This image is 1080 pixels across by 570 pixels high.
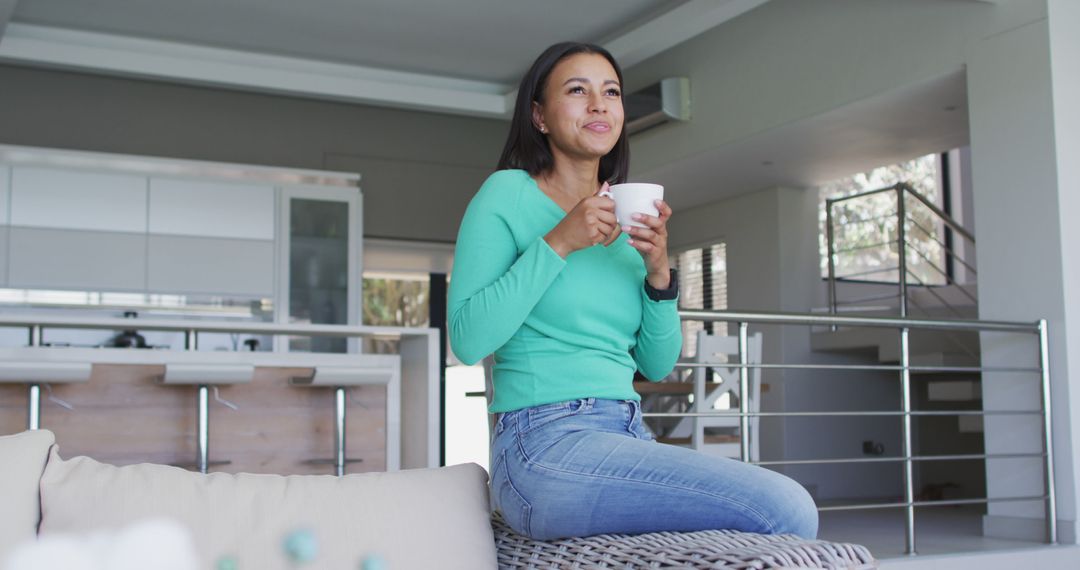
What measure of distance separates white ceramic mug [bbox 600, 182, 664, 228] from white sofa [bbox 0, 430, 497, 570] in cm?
37

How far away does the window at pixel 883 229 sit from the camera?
7.38m

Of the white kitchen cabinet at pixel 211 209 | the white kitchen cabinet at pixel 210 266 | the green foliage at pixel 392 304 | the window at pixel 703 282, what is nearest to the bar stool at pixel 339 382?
the white kitchen cabinet at pixel 210 266

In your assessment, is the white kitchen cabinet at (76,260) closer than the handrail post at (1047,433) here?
No

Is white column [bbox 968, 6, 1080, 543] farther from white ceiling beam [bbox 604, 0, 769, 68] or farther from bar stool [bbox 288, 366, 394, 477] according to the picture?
bar stool [bbox 288, 366, 394, 477]

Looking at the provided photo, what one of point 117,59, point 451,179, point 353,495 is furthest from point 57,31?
point 353,495

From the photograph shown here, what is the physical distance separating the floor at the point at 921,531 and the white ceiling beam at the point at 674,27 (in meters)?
2.43

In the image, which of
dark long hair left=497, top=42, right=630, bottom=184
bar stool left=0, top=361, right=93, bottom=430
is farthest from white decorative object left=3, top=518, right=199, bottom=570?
bar stool left=0, top=361, right=93, bottom=430

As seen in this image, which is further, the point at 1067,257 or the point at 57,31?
the point at 57,31

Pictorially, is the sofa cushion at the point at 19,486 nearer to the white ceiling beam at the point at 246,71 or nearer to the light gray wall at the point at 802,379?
the white ceiling beam at the point at 246,71

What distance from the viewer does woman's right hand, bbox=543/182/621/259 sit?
1.17m

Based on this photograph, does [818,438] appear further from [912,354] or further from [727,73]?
[727,73]

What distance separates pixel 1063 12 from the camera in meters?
3.98

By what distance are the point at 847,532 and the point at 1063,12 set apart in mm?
2203

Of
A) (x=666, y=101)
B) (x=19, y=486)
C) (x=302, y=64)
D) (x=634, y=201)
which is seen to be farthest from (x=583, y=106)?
(x=302, y=64)
